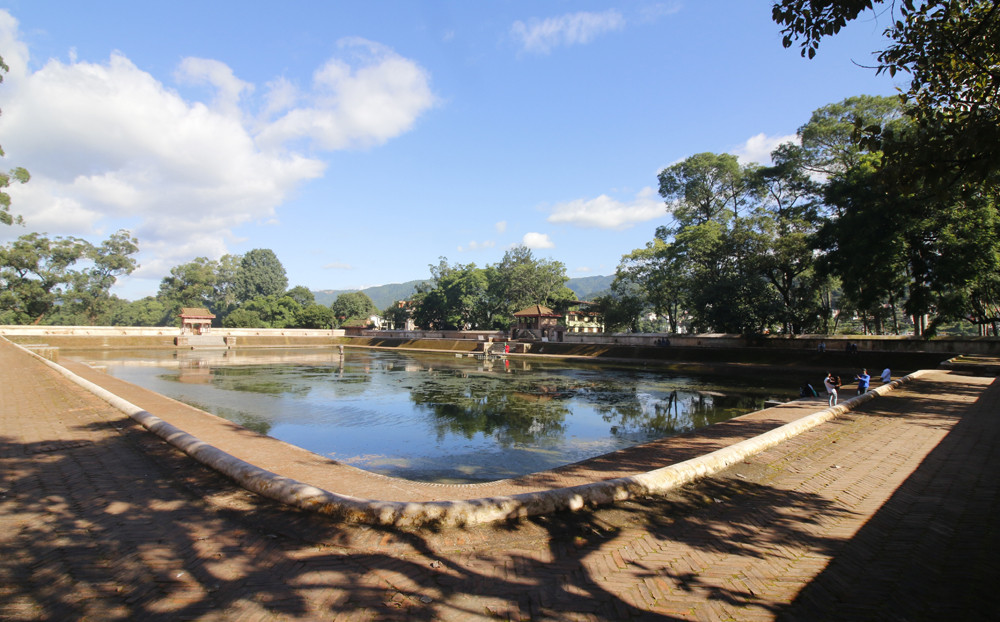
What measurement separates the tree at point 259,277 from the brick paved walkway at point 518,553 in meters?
90.0

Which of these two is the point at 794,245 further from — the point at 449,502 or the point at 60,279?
the point at 60,279

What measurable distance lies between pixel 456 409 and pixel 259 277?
3488 inches

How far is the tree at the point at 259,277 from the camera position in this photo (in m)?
89.1

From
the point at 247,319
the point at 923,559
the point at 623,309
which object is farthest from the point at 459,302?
the point at 923,559

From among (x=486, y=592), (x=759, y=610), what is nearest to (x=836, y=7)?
(x=759, y=610)

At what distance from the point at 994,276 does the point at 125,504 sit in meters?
28.2

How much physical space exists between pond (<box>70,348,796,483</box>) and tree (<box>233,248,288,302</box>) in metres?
67.3

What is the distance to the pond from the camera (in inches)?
375

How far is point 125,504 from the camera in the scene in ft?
15.5

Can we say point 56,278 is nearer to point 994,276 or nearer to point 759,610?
point 759,610

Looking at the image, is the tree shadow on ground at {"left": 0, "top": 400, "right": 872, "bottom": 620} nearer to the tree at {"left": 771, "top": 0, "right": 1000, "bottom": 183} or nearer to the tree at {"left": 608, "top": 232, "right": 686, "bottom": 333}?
the tree at {"left": 771, "top": 0, "right": 1000, "bottom": 183}

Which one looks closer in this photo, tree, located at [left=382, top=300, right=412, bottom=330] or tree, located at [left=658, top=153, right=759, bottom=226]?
tree, located at [left=658, top=153, right=759, bottom=226]

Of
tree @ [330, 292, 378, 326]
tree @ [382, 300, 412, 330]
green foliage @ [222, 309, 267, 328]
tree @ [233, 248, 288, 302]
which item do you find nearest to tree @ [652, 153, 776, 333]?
tree @ [382, 300, 412, 330]

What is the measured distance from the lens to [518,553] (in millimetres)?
3779
